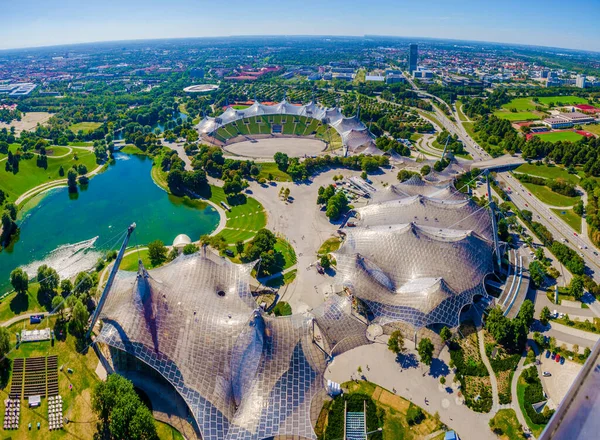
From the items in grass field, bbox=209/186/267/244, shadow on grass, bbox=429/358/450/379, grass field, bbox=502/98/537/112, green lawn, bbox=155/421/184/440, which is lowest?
green lawn, bbox=155/421/184/440

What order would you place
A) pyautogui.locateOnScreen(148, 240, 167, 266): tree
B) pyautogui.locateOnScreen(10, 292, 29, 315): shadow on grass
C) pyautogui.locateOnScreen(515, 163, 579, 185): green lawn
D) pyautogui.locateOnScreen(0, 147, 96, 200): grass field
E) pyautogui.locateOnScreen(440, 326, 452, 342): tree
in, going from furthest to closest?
pyautogui.locateOnScreen(515, 163, 579, 185): green lawn, pyautogui.locateOnScreen(0, 147, 96, 200): grass field, pyautogui.locateOnScreen(148, 240, 167, 266): tree, pyautogui.locateOnScreen(10, 292, 29, 315): shadow on grass, pyautogui.locateOnScreen(440, 326, 452, 342): tree

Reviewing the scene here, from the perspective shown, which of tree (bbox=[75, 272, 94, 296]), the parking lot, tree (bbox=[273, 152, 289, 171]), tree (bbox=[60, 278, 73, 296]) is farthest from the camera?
tree (bbox=[273, 152, 289, 171])

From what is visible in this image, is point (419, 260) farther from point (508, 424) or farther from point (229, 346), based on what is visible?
point (229, 346)

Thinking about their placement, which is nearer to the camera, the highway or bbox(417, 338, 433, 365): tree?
bbox(417, 338, 433, 365): tree

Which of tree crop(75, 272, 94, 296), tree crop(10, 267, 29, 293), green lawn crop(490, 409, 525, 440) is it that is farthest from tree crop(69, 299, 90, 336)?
green lawn crop(490, 409, 525, 440)

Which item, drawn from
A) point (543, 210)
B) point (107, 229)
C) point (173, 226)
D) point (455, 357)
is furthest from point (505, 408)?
point (107, 229)

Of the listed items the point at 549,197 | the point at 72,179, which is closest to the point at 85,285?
the point at 72,179

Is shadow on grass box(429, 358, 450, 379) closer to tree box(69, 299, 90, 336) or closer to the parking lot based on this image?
the parking lot

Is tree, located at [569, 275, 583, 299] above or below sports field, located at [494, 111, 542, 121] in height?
below
